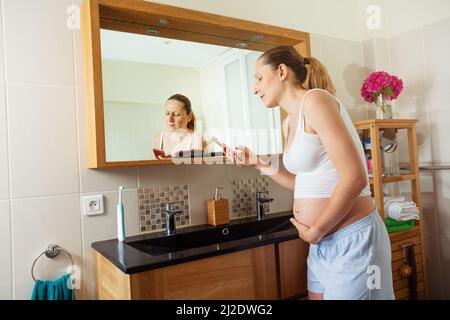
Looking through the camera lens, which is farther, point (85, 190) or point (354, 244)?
point (85, 190)

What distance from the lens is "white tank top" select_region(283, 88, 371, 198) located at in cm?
90

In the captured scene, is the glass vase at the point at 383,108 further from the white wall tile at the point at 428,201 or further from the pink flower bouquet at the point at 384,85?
the white wall tile at the point at 428,201

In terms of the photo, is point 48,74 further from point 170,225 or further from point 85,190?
point 170,225

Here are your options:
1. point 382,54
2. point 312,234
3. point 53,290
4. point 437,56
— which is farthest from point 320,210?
point 382,54

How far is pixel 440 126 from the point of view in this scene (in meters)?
1.64

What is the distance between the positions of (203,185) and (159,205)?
0.21 metres

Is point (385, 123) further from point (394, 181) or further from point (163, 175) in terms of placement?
point (163, 175)

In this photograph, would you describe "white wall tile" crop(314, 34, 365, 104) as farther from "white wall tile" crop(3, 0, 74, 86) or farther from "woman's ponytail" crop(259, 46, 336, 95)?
"white wall tile" crop(3, 0, 74, 86)

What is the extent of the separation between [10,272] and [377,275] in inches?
44.0

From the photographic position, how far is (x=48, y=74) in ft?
3.68

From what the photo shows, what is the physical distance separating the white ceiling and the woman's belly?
2.46ft

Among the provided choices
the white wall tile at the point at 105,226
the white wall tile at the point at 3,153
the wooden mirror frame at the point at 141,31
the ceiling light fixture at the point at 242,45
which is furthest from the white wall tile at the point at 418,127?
the white wall tile at the point at 3,153
